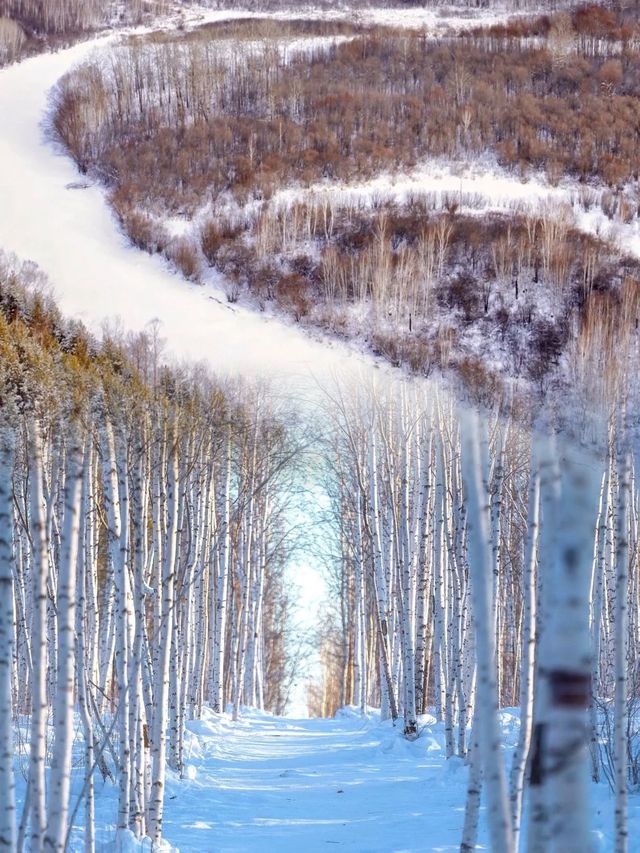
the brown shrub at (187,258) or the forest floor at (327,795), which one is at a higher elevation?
the brown shrub at (187,258)

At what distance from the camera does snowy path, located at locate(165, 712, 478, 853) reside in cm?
520

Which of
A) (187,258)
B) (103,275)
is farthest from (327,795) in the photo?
(103,275)

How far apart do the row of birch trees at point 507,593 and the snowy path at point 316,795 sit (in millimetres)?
476

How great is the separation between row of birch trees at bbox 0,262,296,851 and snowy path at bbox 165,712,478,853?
52 cm

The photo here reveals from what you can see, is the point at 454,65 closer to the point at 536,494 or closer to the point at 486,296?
the point at 486,296

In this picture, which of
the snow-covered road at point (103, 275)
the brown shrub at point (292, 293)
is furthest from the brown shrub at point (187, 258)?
the brown shrub at point (292, 293)

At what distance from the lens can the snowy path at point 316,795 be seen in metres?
5.20

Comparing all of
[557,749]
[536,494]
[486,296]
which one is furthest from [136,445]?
[486,296]

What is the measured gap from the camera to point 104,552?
1277 cm

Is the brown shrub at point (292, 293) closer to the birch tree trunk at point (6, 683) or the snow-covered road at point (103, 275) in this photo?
the snow-covered road at point (103, 275)

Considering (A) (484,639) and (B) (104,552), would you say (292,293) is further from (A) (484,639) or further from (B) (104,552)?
(A) (484,639)

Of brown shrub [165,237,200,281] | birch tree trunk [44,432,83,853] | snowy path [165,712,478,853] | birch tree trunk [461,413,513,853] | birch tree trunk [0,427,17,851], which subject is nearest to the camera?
birch tree trunk [461,413,513,853]

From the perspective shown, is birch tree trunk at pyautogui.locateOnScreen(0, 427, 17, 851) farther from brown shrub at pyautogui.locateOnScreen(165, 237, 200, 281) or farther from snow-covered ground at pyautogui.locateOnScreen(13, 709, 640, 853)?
brown shrub at pyautogui.locateOnScreen(165, 237, 200, 281)

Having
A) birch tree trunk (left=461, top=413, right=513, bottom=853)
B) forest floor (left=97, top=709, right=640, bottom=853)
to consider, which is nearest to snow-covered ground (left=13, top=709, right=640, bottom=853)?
forest floor (left=97, top=709, right=640, bottom=853)
